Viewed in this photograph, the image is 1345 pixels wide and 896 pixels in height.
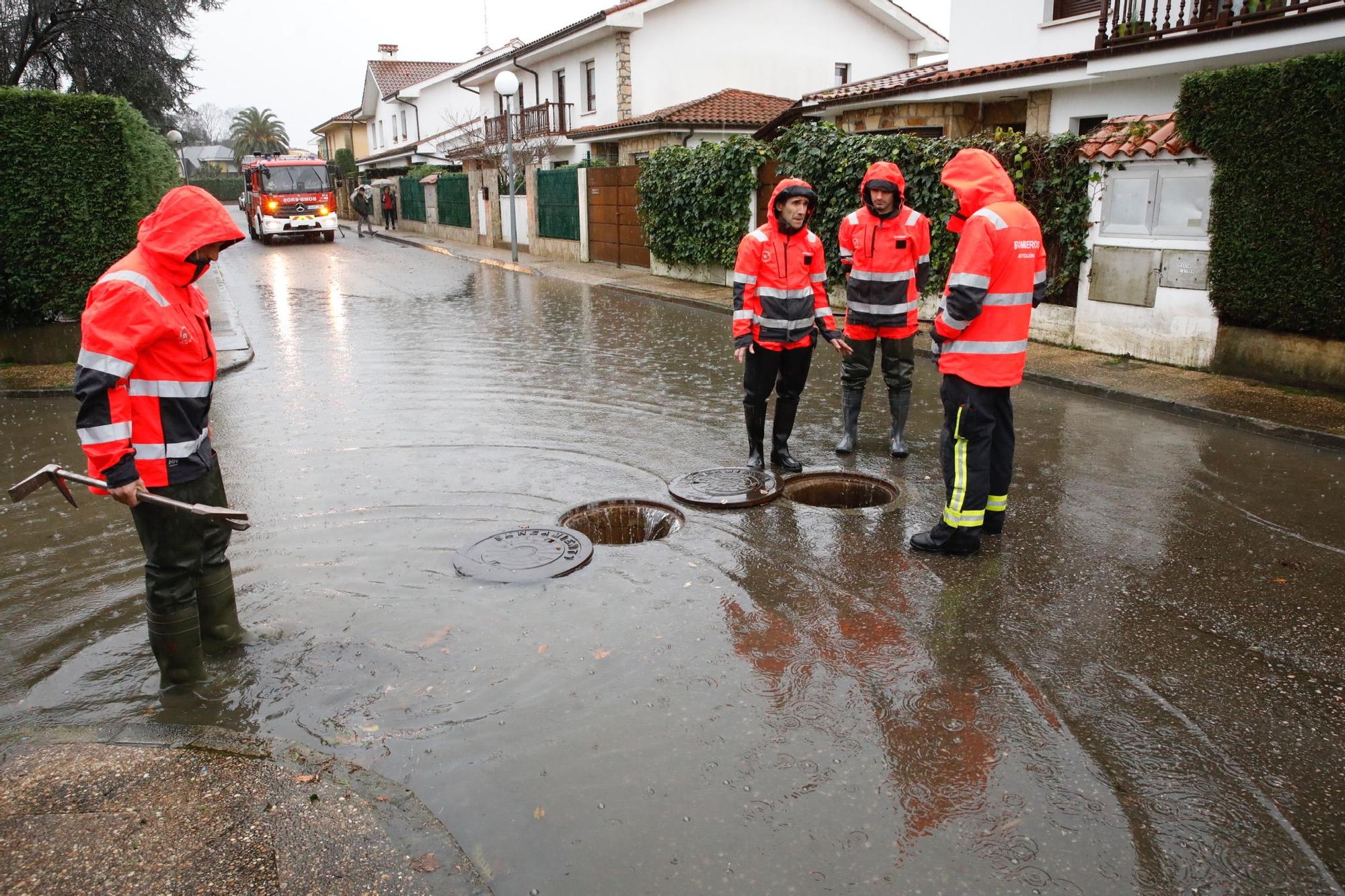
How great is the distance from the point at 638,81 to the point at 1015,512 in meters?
26.0

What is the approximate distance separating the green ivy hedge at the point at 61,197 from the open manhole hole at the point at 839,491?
27.4ft

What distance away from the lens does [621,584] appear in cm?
461

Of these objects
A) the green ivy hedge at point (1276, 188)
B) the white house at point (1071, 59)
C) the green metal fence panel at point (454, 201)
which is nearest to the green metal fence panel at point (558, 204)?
the white house at point (1071, 59)

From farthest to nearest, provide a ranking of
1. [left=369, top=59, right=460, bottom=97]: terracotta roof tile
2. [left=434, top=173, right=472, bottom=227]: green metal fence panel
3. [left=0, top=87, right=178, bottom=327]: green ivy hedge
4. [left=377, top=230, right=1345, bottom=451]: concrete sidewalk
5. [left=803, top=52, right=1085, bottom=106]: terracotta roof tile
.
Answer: [left=369, top=59, right=460, bottom=97]: terracotta roof tile < [left=434, top=173, right=472, bottom=227]: green metal fence panel < [left=803, top=52, right=1085, bottom=106]: terracotta roof tile < [left=0, top=87, right=178, bottom=327]: green ivy hedge < [left=377, top=230, right=1345, bottom=451]: concrete sidewalk

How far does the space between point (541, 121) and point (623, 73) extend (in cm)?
583

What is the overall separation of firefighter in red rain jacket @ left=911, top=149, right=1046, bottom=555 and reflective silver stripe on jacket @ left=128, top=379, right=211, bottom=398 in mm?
3380

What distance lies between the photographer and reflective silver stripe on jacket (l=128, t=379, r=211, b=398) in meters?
3.47

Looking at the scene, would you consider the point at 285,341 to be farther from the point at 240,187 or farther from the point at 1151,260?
the point at 240,187

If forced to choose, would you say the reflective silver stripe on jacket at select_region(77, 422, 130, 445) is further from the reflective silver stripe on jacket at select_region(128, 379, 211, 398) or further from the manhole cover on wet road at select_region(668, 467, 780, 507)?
the manhole cover on wet road at select_region(668, 467, 780, 507)

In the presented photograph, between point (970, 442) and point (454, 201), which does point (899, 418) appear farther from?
point (454, 201)

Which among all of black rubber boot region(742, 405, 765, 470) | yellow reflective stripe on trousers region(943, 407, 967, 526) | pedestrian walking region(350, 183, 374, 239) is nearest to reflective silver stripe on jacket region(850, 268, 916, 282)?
black rubber boot region(742, 405, 765, 470)

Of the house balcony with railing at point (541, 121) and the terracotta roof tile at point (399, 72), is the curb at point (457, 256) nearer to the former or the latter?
the house balcony with railing at point (541, 121)

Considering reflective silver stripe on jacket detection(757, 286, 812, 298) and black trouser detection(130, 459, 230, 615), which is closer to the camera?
black trouser detection(130, 459, 230, 615)

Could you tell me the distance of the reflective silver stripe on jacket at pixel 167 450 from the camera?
11.6 ft
